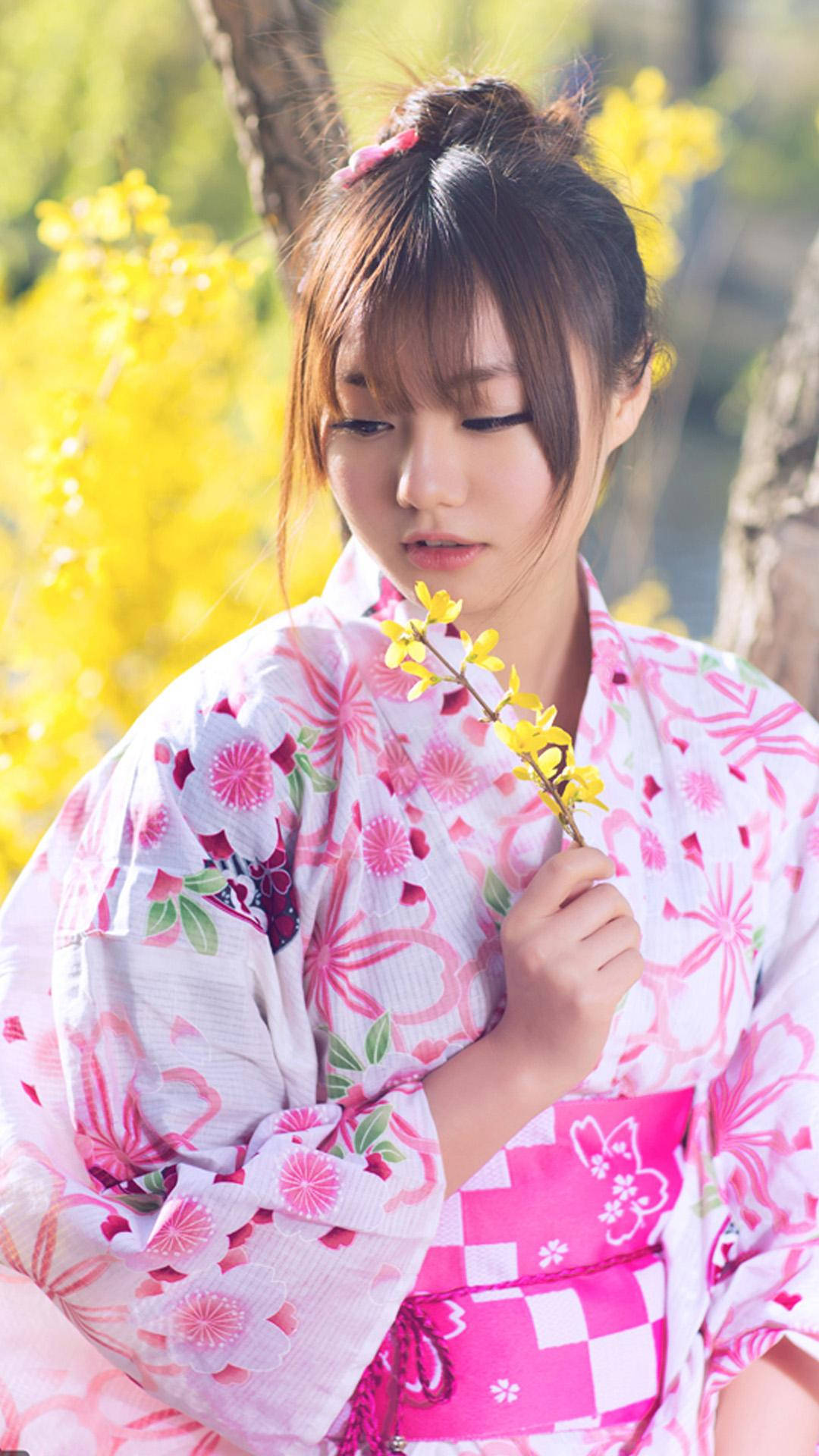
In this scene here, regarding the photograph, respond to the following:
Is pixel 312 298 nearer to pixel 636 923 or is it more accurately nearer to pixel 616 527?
pixel 636 923

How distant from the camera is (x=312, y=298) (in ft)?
2.85

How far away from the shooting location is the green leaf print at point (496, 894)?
2.90 feet

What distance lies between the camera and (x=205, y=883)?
0.82 meters

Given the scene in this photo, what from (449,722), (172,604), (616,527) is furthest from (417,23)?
(449,722)

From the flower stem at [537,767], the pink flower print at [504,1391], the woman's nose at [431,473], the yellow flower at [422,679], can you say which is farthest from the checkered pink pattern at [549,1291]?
the woman's nose at [431,473]

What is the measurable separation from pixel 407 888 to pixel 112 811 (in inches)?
7.8

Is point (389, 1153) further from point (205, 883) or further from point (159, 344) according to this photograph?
point (159, 344)

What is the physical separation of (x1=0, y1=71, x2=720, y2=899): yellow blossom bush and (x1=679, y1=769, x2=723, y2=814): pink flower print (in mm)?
471

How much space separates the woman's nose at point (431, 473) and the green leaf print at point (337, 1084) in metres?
0.36

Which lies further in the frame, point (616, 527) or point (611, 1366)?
point (616, 527)

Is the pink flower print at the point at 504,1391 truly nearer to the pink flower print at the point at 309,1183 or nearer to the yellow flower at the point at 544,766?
the pink flower print at the point at 309,1183

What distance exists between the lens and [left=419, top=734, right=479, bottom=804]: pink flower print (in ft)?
2.99

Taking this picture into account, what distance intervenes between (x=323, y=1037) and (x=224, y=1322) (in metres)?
0.18

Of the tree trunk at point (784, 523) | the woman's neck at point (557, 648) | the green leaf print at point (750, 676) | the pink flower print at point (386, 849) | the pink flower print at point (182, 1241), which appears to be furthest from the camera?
the tree trunk at point (784, 523)
